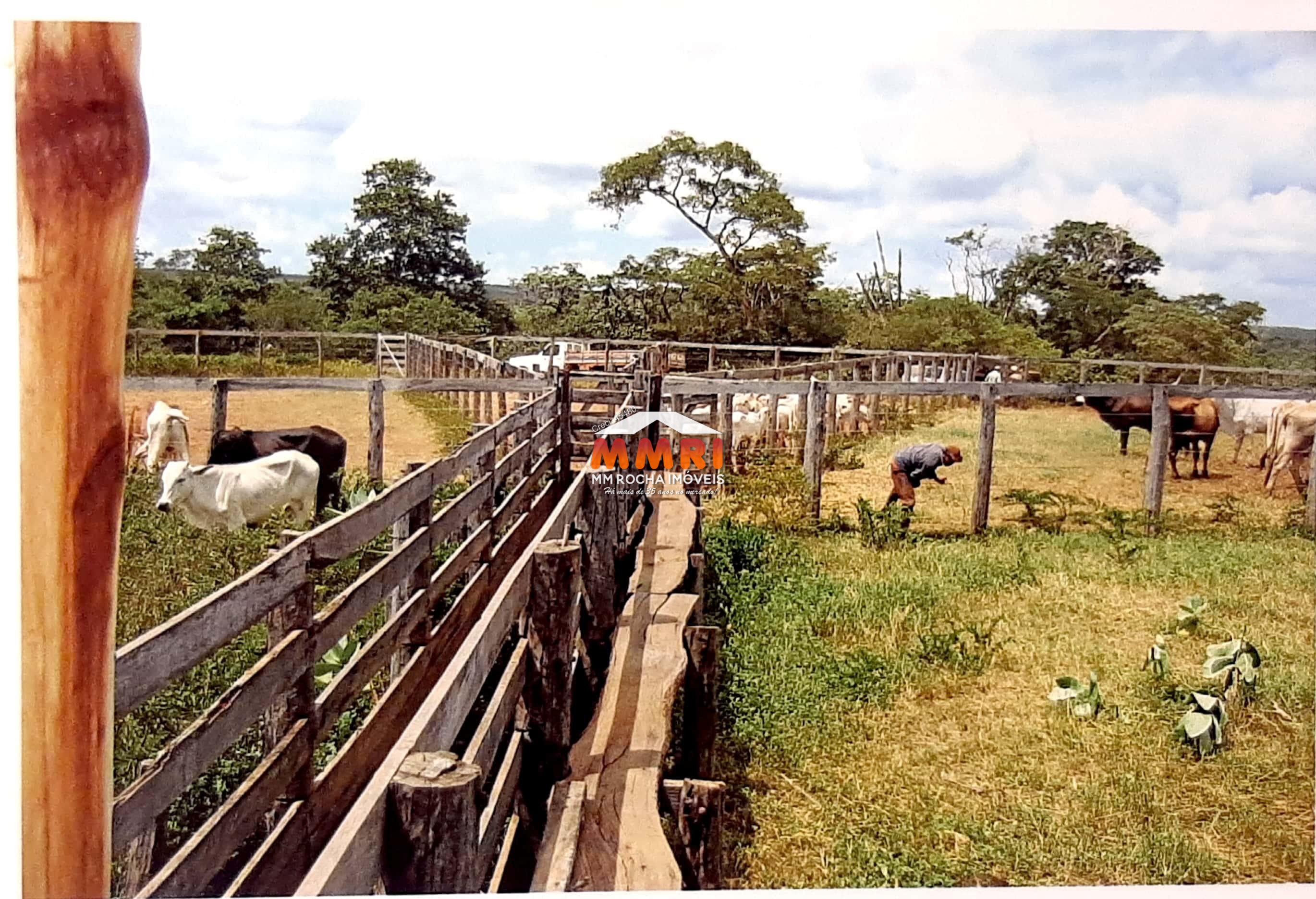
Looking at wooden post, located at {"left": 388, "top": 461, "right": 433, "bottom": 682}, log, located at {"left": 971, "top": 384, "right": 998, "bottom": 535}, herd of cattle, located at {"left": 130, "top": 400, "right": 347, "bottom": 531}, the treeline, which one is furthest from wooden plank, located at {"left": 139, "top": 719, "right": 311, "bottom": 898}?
log, located at {"left": 971, "top": 384, "right": 998, "bottom": 535}

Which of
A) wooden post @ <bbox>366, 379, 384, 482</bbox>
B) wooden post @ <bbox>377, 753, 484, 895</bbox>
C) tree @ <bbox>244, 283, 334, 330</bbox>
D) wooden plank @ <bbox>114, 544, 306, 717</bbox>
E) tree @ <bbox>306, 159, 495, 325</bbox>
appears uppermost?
tree @ <bbox>306, 159, 495, 325</bbox>

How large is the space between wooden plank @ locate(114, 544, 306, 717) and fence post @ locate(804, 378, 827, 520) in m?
1.71

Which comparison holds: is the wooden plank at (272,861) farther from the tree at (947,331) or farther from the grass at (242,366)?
the tree at (947,331)

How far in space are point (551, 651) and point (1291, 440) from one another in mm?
2051

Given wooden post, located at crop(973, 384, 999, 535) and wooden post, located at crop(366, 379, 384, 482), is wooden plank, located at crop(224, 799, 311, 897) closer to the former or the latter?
wooden post, located at crop(366, 379, 384, 482)

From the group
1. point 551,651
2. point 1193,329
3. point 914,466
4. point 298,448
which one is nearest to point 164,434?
point 298,448

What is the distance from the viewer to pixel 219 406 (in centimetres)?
221

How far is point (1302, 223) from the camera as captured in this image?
2.26m

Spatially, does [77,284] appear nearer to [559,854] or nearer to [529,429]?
[559,854]

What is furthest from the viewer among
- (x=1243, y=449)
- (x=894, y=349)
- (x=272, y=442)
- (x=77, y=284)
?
(x=1243, y=449)

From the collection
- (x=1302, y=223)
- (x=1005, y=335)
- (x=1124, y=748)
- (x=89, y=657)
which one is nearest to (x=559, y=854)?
(x=89, y=657)

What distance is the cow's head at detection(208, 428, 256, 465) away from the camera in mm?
2246

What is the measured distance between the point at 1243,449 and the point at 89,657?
2.78m

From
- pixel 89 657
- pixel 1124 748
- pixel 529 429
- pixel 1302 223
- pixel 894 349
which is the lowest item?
pixel 1124 748
